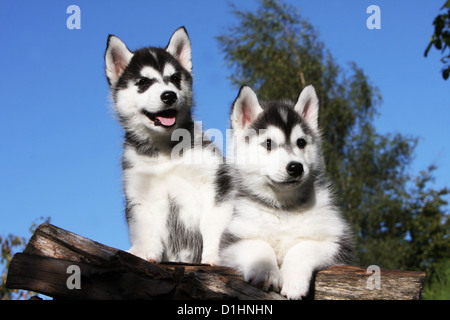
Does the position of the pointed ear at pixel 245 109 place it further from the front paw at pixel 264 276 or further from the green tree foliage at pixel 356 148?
the green tree foliage at pixel 356 148

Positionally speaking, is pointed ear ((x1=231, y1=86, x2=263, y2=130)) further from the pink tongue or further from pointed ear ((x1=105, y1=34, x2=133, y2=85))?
pointed ear ((x1=105, y1=34, x2=133, y2=85))

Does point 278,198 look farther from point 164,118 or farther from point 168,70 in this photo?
point 168,70

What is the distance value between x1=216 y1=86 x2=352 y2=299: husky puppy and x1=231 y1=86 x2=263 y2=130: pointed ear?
0.01 meters

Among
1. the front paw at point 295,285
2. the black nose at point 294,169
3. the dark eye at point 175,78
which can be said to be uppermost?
the dark eye at point 175,78

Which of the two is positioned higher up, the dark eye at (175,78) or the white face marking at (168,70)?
A: the white face marking at (168,70)

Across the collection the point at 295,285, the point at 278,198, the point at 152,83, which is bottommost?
the point at 295,285

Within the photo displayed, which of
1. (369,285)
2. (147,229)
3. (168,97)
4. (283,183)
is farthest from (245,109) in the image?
(369,285)

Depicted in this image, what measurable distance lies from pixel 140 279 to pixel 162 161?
71.2 inches

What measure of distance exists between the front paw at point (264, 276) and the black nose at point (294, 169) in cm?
85

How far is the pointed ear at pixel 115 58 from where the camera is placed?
19.0 feet

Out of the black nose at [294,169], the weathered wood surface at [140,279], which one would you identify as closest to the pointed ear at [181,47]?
the black nose at [294,169]

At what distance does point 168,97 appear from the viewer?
5211 mm

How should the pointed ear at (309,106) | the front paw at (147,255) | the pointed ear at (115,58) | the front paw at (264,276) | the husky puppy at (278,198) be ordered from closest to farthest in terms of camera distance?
the front paw at (264,276)
the husky puppy at (278,198)
the front paw at (147,255)
the pointed ear at (309,106)
the pointed ear at (115,58)
